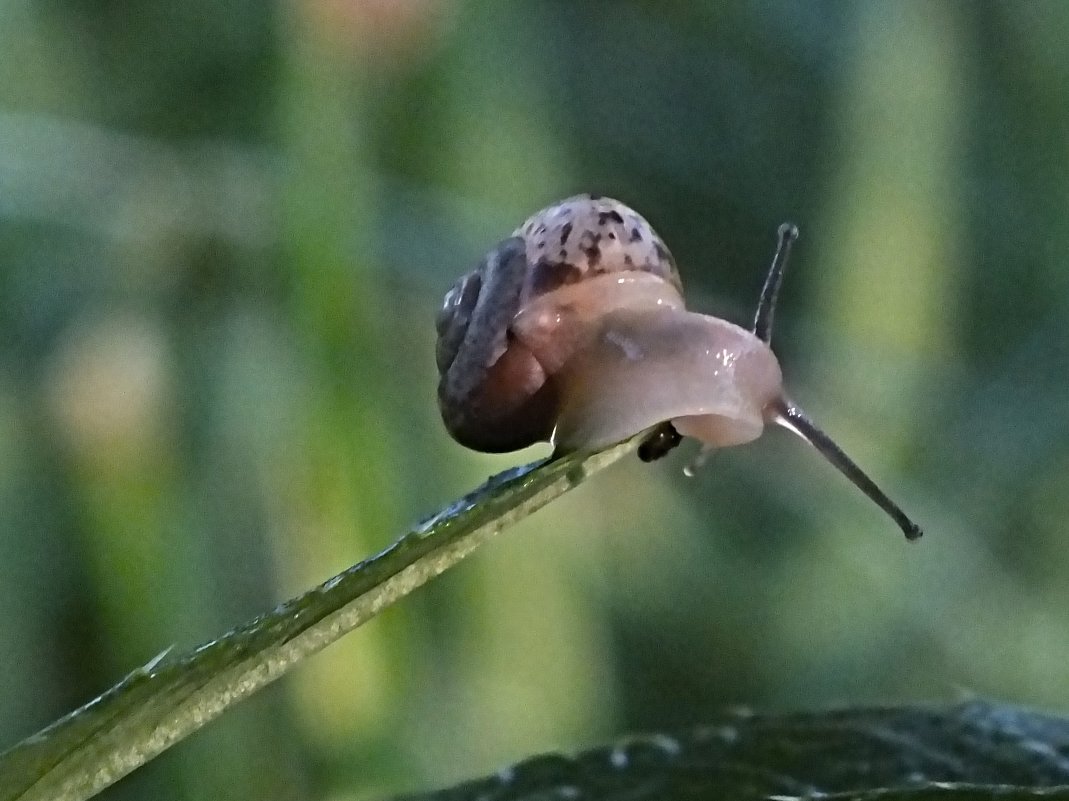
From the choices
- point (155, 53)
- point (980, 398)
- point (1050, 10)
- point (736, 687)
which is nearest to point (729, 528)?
point (736, 687)

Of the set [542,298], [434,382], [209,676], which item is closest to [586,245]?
[542,298]

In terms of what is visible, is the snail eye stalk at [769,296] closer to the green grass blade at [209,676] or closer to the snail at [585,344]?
the snail at [585,344]

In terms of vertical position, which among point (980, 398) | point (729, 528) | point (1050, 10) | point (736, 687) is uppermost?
point (1050, 10)

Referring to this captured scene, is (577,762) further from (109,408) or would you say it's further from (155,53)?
(155,53)

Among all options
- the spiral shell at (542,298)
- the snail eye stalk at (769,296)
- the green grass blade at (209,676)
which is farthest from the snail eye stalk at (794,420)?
the green grass blade at (209,676)

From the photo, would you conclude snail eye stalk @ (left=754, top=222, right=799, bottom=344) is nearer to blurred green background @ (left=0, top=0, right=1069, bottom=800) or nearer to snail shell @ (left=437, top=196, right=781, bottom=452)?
snail shell @ (left=437, top=196, right=781, bottom=452)

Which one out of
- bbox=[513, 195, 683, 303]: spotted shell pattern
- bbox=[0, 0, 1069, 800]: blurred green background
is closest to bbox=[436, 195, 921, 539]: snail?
bbox=[513, 195, 683, 303]: spotted shell pattern
